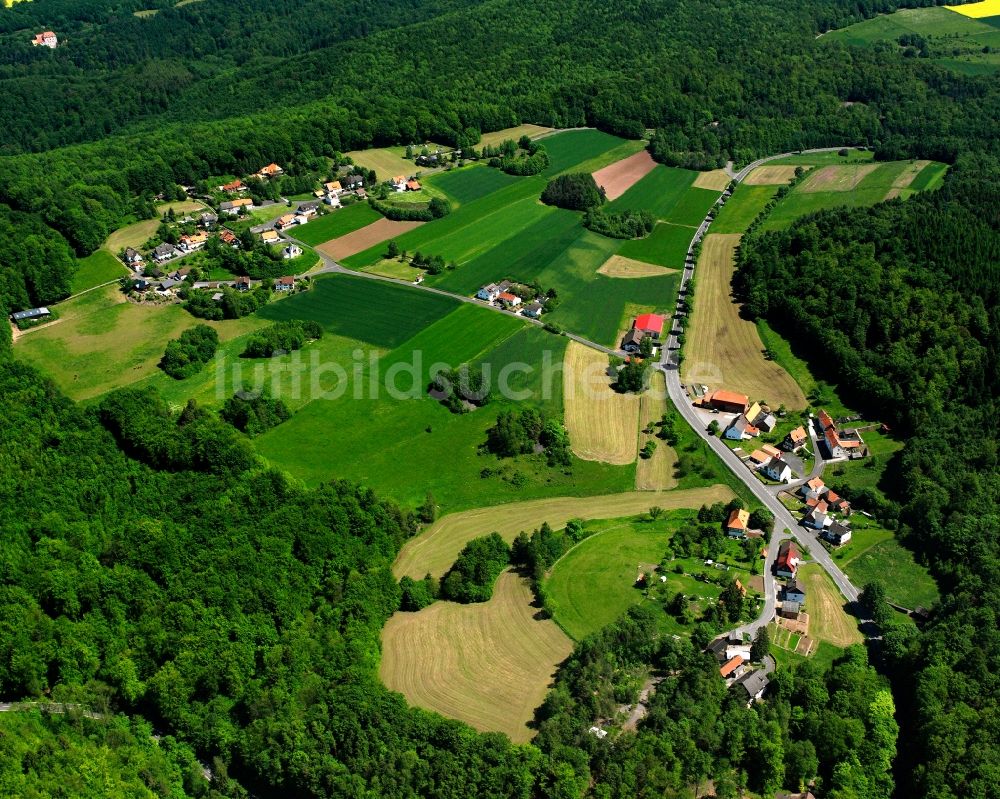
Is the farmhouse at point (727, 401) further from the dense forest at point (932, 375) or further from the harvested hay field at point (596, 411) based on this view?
the dense forest at point (932, 375)

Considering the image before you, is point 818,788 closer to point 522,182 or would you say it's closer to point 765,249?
point 765,249

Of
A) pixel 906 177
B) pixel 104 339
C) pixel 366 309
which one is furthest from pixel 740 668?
pixel 906 177

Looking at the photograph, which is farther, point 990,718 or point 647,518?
point 647,518

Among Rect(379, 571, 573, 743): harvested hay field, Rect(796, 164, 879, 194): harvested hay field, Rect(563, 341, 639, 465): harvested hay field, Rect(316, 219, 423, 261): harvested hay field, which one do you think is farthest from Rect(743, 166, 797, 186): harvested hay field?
Rect(379, 571, 573, 743): harvested hay field

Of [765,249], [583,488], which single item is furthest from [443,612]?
[765,249]

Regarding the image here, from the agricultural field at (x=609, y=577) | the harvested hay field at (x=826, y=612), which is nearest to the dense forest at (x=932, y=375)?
the harvested hay field at (x=826, y=612)
